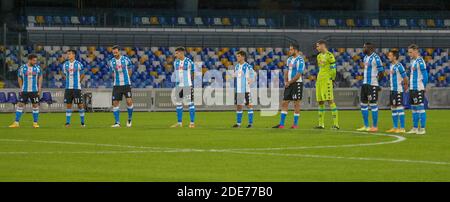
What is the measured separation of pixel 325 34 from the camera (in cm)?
5753

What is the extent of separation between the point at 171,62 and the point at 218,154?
3563 centimetres

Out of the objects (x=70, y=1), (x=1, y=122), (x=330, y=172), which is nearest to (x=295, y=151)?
(x=330, y=172)

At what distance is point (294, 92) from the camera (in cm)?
2722

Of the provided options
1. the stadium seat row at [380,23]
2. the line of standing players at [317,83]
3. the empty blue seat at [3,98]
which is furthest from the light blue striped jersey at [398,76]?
the stadium seat row at [380,23]

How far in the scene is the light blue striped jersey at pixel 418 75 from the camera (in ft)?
81.6

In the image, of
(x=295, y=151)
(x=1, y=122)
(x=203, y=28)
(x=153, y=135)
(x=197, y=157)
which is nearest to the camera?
(x=197, y=157)

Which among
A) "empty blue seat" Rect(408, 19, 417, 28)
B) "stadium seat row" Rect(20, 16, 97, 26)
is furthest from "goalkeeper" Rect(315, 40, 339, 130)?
"empty blue seat" Rect(408, 19, 417, 28)

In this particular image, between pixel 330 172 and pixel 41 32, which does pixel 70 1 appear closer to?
pixel 41 32

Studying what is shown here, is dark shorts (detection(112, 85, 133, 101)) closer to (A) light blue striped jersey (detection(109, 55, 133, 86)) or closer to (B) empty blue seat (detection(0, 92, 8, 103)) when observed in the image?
(A) light blue striped jersey (detection(109, 55, 133, 86))

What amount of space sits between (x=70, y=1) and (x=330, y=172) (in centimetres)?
4703

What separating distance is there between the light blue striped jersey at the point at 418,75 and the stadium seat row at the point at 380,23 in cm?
3326

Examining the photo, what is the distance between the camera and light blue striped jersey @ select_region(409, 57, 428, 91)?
24.9m

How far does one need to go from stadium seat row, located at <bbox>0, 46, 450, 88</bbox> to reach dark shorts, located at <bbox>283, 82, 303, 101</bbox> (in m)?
21.0

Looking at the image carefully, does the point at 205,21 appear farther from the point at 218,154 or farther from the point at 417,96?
the point at 218,154
